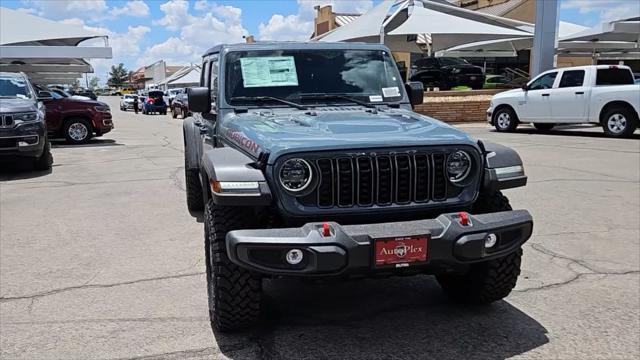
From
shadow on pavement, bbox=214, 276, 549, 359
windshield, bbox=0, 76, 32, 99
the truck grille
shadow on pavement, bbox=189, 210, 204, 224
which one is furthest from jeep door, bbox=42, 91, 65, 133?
the truck grille

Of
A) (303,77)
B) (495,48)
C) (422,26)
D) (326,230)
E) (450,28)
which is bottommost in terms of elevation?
(326,230)

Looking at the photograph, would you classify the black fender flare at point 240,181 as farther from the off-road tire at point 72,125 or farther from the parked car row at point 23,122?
the off-road tire at point 72,125

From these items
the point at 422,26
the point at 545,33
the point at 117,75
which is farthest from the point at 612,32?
the point at 117,75

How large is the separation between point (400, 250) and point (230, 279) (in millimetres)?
992

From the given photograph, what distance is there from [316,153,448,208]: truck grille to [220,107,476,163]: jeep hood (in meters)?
0.08

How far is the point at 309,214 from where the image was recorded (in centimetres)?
320

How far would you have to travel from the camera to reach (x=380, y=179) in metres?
3.28

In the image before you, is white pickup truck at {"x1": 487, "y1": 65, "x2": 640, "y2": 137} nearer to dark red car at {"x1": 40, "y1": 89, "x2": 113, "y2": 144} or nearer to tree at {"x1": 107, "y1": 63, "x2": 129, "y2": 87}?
dark red car at {"x1": 40, "y1": 89, "x2": 113, "y2": 144}

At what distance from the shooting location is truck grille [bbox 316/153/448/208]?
3.22 metres

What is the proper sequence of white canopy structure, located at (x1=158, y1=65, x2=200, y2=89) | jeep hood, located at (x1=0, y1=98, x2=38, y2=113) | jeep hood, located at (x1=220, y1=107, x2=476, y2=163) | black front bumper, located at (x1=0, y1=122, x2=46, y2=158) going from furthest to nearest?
white canopy structure, located at (x1=158, y1=65, x2=200, y2=89)
jeep hood, located at (x1=0, y1=98, x2=38, y2=113)
black front bumper, located at (x1=0, y1=122, x2=46, y2=158)
jeep hood, located at (x1=220, y1=107, x2=476, y2=163)

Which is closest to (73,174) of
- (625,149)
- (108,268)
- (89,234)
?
(89,234)

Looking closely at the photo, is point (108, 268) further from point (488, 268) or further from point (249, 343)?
point (488, 268)

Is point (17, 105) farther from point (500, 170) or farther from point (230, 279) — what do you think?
point (500, 170)

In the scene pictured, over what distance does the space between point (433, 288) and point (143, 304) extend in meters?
2.12
